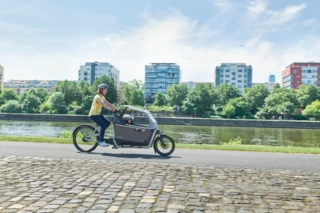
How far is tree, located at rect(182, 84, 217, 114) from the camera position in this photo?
8812 centimetres

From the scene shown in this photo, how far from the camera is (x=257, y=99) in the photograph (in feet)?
302

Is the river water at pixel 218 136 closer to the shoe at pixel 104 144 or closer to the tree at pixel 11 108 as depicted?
the shoe at pixel 104 144

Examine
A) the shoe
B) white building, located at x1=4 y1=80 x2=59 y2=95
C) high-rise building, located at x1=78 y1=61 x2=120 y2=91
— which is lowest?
the shoe

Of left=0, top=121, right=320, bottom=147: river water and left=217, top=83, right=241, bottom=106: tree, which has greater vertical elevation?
left=217, top=83, right=241, bottom=106: tree

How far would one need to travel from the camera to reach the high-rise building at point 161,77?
159 meters

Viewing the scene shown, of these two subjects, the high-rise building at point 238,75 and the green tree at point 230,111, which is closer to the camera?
the green tree at point 230,111

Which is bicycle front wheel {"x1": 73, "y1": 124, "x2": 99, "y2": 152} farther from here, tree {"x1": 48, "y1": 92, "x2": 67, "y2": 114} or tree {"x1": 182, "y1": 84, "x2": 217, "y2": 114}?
tree {"x1": 182, "y1": 84, "x2": 217, "y2": 114}

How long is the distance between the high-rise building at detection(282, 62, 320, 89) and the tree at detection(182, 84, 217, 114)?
211 feet

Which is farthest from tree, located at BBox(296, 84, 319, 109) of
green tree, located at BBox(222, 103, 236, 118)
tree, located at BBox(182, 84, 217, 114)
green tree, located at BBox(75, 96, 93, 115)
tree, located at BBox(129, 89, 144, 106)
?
green tree, located at BBox(75, 96, 93, 115)

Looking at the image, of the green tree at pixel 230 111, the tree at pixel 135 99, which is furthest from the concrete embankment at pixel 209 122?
the tree at pixel 135 99

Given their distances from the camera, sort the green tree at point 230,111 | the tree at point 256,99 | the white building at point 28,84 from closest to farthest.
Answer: the green tree at point 230,111, the tree at point 256,99, the white building at point 28,84

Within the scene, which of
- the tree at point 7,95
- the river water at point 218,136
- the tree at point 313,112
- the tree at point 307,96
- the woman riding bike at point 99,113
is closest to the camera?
the woman riding bike at point 99,113

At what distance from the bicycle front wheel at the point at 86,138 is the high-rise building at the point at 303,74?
14274cm

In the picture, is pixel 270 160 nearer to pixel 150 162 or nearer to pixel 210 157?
pixel 210 157
